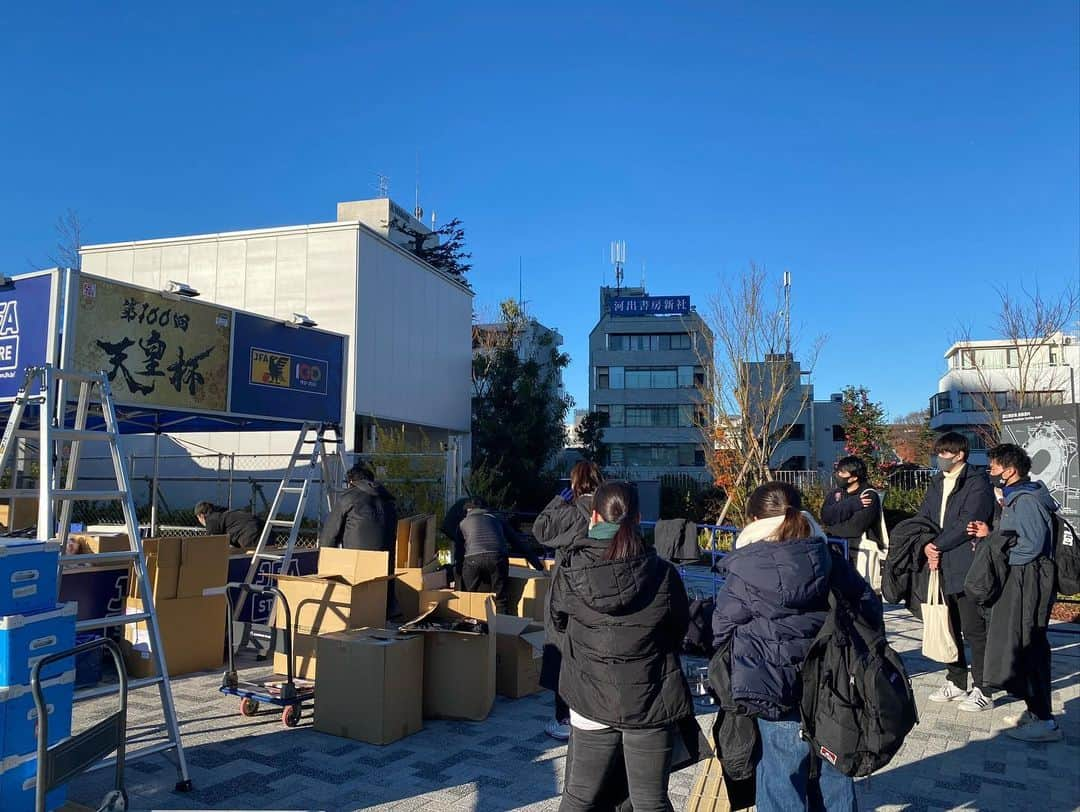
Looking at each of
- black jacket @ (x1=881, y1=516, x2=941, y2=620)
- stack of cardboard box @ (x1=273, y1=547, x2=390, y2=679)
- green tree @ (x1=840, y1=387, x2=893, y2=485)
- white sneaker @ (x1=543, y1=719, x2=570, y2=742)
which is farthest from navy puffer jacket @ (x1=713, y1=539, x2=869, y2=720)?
green tree @ (x1=840, y1=387, x2=893, y2=485)

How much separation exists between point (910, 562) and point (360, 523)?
184 inches

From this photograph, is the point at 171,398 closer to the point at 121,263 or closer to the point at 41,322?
the point at 41,322

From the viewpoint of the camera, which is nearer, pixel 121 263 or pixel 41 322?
pixel 41 322

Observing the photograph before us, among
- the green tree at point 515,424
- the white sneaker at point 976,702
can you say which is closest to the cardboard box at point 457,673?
the white sneaker at point 976,702

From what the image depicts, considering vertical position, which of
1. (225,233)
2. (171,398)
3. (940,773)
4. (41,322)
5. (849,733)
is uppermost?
(225,233)

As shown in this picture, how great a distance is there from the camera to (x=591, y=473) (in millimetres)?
5539

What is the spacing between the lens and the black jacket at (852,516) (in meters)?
7.06

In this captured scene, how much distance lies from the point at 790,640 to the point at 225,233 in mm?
16763

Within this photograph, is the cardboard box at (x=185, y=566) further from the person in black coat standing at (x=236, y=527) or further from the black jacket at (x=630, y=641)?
the black jacket at (x=630, y=641)

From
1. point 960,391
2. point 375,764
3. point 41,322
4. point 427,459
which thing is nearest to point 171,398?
point 41,322

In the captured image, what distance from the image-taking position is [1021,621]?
17.5ft

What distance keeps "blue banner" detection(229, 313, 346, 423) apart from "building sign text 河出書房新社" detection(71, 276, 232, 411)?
23 cm

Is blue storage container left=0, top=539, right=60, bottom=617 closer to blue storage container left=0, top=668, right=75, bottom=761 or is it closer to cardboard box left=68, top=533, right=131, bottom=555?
blue storage container left=0, top=668, right=75, bottom=761

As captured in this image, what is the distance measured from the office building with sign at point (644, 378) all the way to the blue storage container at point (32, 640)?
44.4 meters
